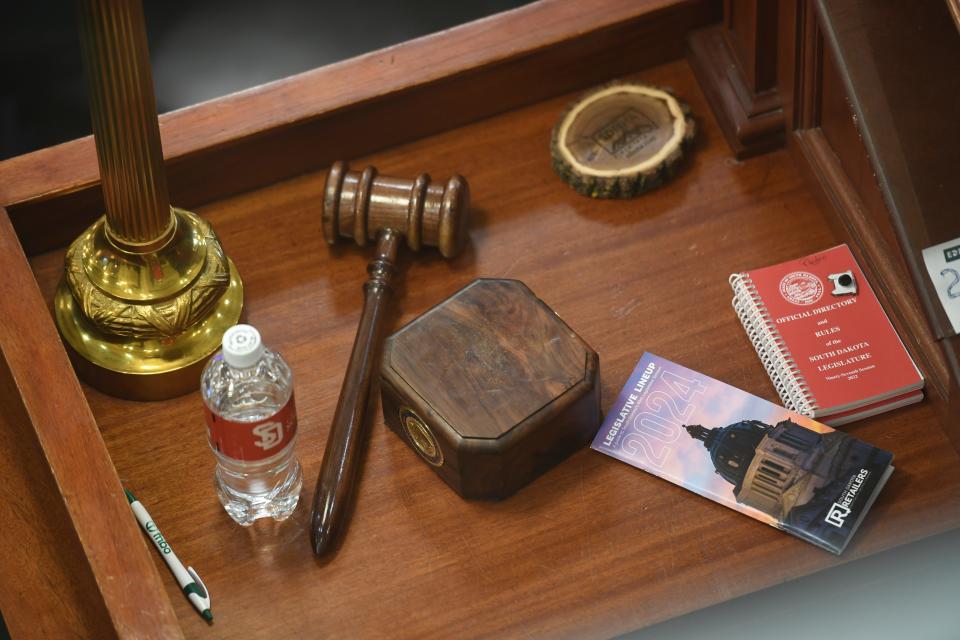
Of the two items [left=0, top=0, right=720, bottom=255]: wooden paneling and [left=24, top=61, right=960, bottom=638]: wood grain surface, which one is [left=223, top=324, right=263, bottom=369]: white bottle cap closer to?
[left=24, top=61, right=960, bottom=638]: wood grain surface

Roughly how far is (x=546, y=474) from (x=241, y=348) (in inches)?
13.4

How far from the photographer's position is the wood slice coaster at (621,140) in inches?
63.6

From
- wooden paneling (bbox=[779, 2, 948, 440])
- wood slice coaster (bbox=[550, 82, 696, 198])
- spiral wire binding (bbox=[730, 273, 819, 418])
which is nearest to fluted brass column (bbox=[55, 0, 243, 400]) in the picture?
wood slice coaster (bbox=[550, 82, 696, 198])

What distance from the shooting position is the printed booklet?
1.36 metres

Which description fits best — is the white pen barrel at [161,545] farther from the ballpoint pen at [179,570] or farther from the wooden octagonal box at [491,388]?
the wooden octagonal box at [491,388]

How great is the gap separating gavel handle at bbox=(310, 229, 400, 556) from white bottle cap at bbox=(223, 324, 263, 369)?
18 cm

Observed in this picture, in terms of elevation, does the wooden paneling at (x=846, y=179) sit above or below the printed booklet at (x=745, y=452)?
above

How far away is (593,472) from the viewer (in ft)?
4.65

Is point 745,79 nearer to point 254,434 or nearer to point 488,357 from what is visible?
point 488,357

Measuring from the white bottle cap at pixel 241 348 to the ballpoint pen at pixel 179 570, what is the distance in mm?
178

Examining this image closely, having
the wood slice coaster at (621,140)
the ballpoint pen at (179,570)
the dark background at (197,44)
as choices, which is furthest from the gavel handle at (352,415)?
the dark background at (197,44)

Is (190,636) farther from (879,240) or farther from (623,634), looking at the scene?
(879,240)

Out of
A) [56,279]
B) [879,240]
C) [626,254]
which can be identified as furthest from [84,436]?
[879,240]

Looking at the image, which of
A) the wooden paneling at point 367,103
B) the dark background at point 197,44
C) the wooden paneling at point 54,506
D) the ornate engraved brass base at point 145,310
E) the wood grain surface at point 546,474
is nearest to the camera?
the wooden paneling at point 54,506
